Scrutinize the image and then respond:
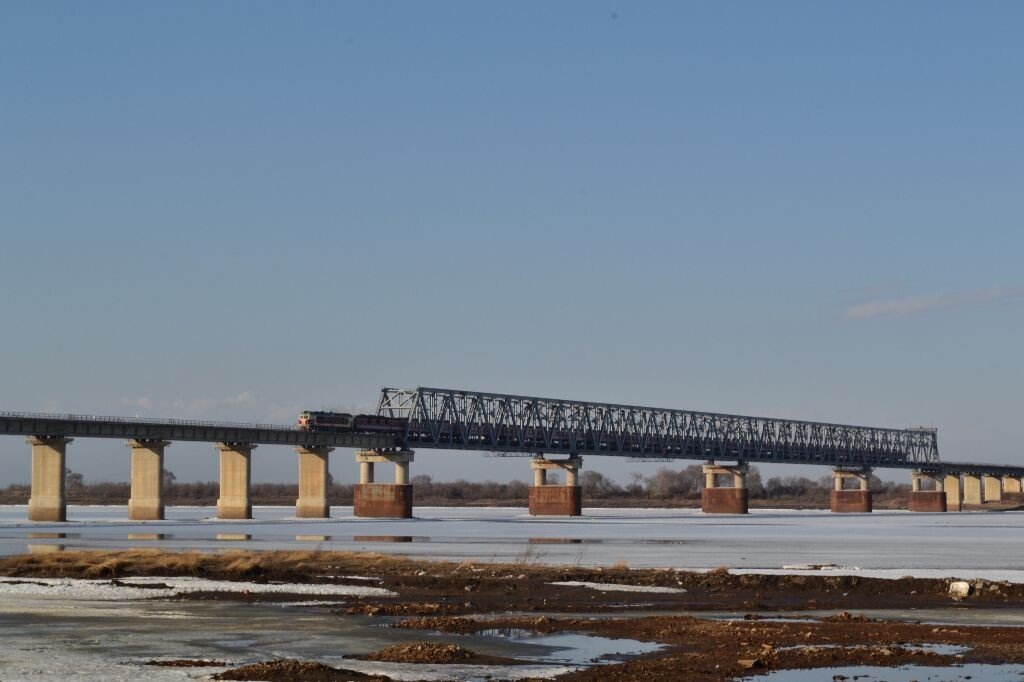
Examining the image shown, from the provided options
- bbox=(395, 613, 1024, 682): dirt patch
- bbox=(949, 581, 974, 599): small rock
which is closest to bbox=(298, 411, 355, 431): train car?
bbox=(949, 581, 974, 599): small rock

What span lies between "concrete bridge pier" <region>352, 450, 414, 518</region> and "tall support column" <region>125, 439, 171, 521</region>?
24.1 metres

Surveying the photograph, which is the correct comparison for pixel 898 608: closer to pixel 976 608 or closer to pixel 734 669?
pixel 976 608

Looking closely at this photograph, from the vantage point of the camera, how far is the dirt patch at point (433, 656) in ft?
86.2

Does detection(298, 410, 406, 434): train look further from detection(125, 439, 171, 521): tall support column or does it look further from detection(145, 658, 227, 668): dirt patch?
detection(145, 658, 227, 668): dirt patch

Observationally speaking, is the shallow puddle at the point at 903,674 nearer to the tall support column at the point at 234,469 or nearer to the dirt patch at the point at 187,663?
the dirt patch at the point at 187,663

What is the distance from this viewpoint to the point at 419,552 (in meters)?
62.7

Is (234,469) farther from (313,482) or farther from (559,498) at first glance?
(559,498)

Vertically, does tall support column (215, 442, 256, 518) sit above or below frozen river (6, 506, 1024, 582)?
above

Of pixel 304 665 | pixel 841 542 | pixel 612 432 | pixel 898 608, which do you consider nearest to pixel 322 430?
pixel 612 432

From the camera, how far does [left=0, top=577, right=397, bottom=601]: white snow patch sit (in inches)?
1534

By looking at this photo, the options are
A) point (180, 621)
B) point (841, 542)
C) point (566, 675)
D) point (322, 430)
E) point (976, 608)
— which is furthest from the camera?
point (322, 430)

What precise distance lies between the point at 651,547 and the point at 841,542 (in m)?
13.6

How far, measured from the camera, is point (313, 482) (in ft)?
481

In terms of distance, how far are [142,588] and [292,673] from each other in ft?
60.2
